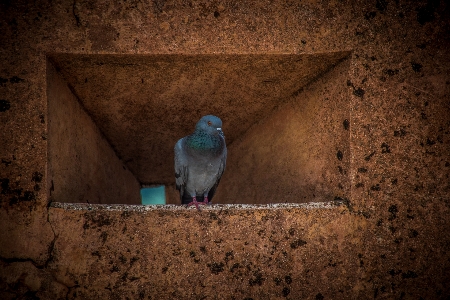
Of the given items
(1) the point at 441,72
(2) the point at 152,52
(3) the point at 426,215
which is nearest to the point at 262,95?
(2) the point at 152,52

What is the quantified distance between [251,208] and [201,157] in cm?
94

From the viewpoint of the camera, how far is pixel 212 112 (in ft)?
10.9

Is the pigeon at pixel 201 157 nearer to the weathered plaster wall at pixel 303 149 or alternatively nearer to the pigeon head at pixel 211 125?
the pigeon head at pixel 211 125

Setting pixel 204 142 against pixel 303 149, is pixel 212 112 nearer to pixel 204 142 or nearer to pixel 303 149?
pixel 204 142

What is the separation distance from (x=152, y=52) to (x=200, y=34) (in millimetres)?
305

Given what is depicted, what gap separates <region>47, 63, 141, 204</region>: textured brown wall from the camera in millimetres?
2311

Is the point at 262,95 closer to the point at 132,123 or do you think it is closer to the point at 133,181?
the point at 132,123

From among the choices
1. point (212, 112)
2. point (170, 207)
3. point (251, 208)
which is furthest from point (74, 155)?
point (251, 208)

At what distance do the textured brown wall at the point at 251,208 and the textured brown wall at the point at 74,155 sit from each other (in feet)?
0.45

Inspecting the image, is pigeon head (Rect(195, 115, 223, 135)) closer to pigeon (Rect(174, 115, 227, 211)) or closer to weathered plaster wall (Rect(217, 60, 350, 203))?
pigeon (Rect(174, 115, 227, 211))

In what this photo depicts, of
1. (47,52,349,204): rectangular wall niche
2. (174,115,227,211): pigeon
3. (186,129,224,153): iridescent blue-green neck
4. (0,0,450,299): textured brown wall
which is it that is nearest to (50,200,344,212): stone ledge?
(0,0,450,299): textured brown wall

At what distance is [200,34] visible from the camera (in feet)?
7.55

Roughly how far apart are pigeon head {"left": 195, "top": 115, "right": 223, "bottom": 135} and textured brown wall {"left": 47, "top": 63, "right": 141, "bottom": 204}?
0.92 m

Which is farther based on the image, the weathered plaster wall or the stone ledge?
the weathered plaster wall
